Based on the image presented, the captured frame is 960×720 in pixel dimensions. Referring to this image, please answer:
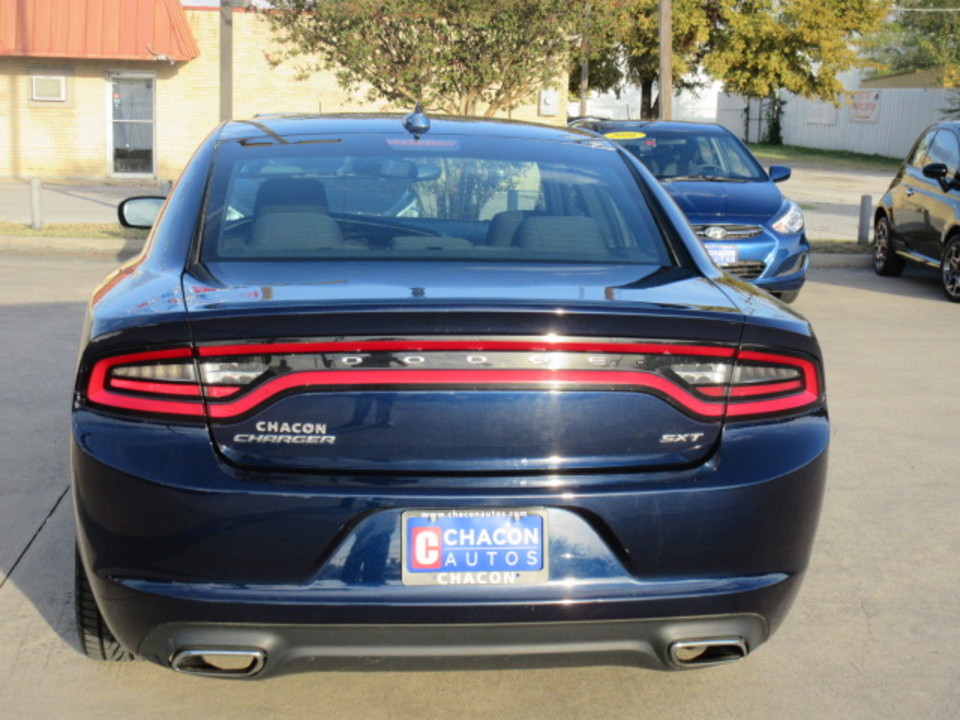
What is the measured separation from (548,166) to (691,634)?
1889mm

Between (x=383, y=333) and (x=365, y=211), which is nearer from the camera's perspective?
(x=383, y=333)

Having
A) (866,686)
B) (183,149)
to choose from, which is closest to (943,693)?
(866,686)

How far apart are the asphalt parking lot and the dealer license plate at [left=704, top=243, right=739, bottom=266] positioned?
379 centimetres

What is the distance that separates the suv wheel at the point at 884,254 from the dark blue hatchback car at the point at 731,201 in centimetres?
184

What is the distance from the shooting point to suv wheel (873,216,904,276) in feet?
47.3

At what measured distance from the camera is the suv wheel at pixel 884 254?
47.3ft

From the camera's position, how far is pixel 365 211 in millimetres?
4324

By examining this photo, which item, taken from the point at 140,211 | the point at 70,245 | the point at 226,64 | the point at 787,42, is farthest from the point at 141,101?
the point at 140,211

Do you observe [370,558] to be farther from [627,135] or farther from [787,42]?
[787,42]

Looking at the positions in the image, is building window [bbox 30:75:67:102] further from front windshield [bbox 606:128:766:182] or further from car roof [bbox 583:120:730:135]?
front windshield [bbox 606:128:766:182]

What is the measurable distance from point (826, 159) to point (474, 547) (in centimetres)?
4550

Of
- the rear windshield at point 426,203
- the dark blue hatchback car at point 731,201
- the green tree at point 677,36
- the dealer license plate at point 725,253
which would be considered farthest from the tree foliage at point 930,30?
the rear windshield at point 426,203

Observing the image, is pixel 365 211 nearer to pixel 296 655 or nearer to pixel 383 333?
pixel 383 333

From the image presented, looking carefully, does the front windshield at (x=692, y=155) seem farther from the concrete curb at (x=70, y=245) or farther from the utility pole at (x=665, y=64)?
the utility pole at (x=665, y=64)
